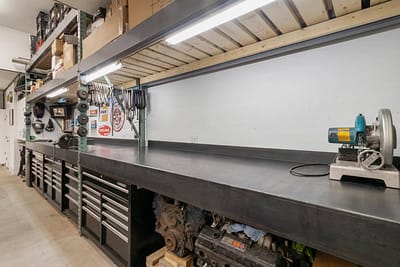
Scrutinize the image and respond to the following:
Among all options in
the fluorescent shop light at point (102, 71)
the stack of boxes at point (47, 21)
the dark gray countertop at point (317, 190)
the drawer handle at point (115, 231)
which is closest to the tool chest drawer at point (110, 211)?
the drawer handle at point (115, 231)

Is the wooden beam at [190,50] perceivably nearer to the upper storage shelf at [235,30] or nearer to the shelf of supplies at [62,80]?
the upper storage shelf at [235,30]

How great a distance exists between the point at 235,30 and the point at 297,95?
671 millimetres

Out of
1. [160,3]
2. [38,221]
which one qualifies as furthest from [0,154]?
[160,3]

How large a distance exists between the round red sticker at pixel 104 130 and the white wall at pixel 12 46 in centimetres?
326

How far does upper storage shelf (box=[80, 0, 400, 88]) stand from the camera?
45.8 inches

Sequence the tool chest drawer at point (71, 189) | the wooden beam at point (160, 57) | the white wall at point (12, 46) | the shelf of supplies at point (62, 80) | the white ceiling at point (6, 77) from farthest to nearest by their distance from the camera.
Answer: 1. the white ceiling at point (6, 77)
2. the white wall at point (12, 46)
3. the tool chest drawer at point (71, 189)
4. the shelf of supplies at point (62, 80)
5. the wooden beam at point (160, 57)

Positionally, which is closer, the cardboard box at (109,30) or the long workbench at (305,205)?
the long workbench at (305,205)

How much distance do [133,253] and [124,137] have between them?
79.1 inches

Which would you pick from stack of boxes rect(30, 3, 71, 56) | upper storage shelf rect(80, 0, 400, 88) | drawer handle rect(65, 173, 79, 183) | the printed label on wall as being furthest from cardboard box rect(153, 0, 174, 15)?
stack of boxes rect(30, 3, 71, 56)

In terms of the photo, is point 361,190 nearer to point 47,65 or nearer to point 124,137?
point 124,137

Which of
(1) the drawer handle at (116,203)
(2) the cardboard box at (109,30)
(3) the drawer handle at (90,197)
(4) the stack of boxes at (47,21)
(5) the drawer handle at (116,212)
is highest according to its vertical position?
(4) the stack of boxes at (47,21)

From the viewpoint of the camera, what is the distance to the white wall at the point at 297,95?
124 centimetres

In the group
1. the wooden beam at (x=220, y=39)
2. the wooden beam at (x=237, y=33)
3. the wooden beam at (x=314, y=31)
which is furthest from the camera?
the wooden beam at (x=220, y=39)

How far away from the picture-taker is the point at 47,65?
503cm
